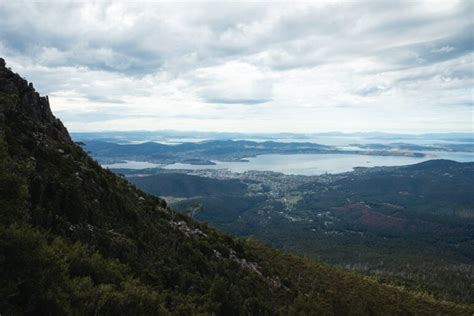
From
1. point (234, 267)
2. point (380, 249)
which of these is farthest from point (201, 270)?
point (380, 249)

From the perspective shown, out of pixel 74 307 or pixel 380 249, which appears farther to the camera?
pixel 380 249

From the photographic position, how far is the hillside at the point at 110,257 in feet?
42.9

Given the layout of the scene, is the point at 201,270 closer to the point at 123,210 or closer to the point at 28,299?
the point at 123,210

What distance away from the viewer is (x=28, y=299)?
11.7m

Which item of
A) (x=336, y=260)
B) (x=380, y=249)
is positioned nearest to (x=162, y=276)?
(x=336, y=260)

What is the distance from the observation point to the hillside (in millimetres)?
13086

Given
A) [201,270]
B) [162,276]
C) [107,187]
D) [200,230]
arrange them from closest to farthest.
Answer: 1. [162,276]
2. [201,270]
3. [107,187]
4. [200,230]

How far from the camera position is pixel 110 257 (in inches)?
889

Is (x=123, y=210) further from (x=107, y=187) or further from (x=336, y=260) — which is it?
(x=336, y=260)

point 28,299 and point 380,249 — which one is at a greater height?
point 28,299

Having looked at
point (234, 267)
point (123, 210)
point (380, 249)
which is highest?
point (123, 210)

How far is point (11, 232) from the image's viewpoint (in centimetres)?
1328

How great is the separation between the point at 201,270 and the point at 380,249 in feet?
620

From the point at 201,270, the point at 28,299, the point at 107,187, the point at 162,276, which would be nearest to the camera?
the point at 28,299
